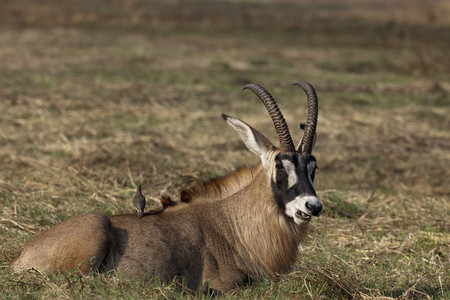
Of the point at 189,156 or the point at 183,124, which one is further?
the point at 183,124

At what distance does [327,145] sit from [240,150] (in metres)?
1.82

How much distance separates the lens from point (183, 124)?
46.7 feet

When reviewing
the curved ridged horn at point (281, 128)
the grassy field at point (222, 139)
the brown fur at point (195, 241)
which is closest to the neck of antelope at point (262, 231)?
the brown fur at point (195, 241)

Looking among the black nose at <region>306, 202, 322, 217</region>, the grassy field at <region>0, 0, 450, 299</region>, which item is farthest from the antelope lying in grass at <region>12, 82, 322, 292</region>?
the grassy field at <region>0, 0, 450, 299</region>

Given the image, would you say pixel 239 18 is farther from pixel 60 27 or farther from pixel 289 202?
pixel 289 202

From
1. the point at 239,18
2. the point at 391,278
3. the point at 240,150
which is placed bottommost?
the point at 239,18

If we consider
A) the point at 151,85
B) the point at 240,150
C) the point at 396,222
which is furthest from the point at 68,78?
the point at 396,222

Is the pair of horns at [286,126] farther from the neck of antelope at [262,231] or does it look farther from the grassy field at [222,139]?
the grassy field at [222,139]

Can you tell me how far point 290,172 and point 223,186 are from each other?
1043mm

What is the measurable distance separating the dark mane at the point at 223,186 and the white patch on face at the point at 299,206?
2.45ft

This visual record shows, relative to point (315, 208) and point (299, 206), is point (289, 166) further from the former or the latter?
point (315, 208)

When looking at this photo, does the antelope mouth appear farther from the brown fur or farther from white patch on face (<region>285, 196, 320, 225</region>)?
the brown fur

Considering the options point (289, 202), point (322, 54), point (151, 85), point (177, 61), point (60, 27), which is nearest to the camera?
point (289, 202)

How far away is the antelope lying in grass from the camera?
19.6 ft
